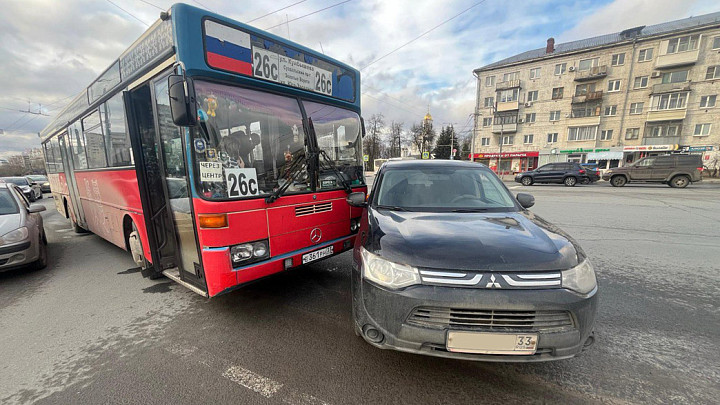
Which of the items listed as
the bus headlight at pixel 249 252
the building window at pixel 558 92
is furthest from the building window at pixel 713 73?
the bus headlight at pixel 249 252

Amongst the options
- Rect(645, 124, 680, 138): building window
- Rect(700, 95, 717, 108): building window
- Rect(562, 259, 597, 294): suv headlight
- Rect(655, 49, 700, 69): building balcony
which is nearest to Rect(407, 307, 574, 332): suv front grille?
Rect(562, 259, 597, 294): suv headlight

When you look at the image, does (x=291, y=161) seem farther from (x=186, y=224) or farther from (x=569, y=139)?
(x=569, y=139)

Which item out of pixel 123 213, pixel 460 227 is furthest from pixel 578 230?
pixel 123 213

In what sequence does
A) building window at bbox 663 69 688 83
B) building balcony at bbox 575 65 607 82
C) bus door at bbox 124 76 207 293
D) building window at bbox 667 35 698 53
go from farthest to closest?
1. building balcony at bbox 575 65 607 82
2. building window at bbox 663 69 688 83
3. building window at bbox 667 35 698 53
4. bus door at bbox 124 76 207 293

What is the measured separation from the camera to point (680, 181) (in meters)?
17.4

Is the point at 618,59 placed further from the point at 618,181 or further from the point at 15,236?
the point at 15,236

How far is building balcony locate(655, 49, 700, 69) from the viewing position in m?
31.5

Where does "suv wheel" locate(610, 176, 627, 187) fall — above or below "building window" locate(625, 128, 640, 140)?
below

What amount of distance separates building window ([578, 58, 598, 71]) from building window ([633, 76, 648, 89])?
16.3ft

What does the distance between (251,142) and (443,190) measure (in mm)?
2307

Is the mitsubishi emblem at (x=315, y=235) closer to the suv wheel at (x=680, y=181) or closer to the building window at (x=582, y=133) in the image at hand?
the suv wheel at (x=680, y=181)

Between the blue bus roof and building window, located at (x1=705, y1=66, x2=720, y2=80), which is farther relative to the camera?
building window, located at (x1=705, y1=66, x2=720, y2=80)

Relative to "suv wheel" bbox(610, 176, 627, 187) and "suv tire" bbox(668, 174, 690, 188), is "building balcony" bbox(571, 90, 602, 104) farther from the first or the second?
"suv tire" bbox(668, 174, 690, 188)

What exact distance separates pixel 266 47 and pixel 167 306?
3.43m
